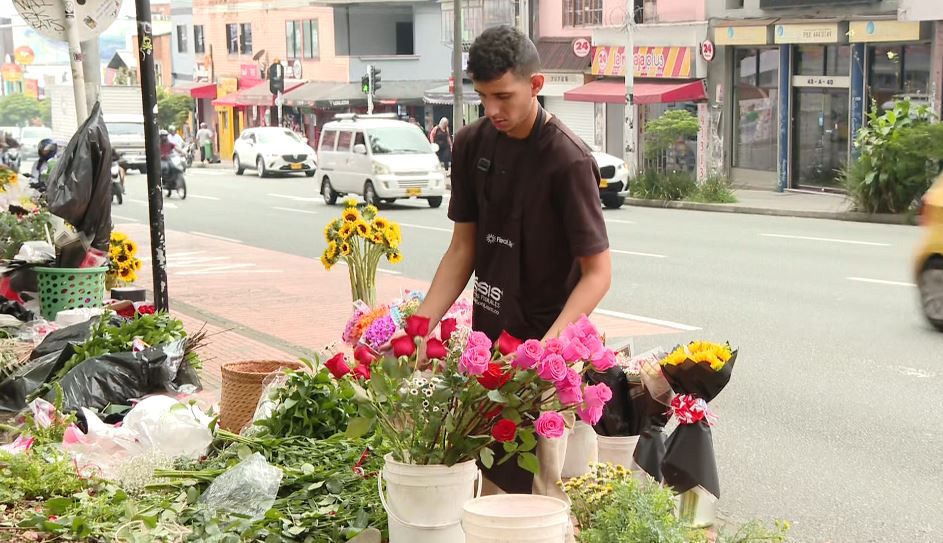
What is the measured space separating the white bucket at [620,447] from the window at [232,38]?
58710 mm

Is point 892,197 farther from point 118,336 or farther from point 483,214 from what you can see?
A: point 483,214

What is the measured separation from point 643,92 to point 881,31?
8.21 meters

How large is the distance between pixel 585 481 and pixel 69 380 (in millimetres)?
3163

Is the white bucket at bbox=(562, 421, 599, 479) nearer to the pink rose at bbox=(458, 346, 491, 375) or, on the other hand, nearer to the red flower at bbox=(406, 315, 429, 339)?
the red flower at bbox=(406, 315, 429, 339)

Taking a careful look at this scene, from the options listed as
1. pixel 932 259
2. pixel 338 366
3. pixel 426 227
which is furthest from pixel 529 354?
pixel 426 227

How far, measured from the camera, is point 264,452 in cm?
527

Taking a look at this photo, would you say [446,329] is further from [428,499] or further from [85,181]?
[85,181]

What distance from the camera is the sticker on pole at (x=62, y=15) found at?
8.84 m

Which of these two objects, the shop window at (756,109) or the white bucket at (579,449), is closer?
the white bucket at (579,449)

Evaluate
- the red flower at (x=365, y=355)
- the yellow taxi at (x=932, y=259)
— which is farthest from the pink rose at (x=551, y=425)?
the yellow taxi at (x=932, y=259)

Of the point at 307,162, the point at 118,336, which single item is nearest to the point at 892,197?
the point at 118,336

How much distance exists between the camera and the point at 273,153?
4078cm

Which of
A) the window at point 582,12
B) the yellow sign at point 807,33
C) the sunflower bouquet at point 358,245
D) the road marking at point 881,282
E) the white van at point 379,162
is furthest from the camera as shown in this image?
the window at point 582,12

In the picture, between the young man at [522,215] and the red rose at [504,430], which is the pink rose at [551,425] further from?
the young man at [522,215]
